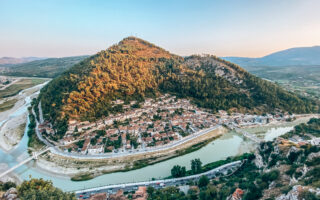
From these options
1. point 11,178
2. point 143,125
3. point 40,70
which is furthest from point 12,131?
point 40,70

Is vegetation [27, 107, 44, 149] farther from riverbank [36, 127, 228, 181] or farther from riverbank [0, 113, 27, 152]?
riverbank [36, 127, 228, 181]

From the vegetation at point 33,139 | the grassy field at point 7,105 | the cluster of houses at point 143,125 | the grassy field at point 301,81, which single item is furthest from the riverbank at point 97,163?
the grassy field at point 301,81

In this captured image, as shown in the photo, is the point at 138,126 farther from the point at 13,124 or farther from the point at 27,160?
the point at 13,124

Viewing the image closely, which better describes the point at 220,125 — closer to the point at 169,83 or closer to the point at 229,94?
the point at 229,94

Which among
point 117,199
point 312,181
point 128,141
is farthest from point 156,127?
point 312,181

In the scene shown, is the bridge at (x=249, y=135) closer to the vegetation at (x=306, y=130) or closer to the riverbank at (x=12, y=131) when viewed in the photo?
the vegetation at (x=306, y=130)

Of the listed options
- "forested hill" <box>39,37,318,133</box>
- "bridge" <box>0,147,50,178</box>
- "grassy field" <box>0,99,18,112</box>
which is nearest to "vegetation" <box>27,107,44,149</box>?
"bridge" <box>0,147,50,178</box>
